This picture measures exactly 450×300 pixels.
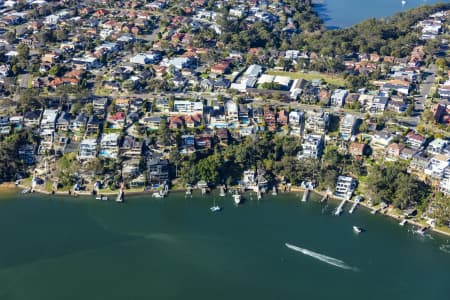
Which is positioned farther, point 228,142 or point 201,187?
point 228,142

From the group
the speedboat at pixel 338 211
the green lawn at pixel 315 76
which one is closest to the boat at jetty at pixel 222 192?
the speedboat at pixel 338 211

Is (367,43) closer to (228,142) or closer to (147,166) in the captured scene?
(228,142)

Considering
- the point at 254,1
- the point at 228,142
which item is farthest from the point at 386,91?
the point at 254,1

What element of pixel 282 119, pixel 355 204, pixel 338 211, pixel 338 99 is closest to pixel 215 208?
pixel 338 211

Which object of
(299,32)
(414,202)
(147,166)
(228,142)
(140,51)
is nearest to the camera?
(414,202)

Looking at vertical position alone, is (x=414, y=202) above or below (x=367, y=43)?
below

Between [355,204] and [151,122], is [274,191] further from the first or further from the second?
[151,122]

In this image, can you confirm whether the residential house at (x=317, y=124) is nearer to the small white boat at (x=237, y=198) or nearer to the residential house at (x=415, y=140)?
the residential house at (x=415, y=140)
